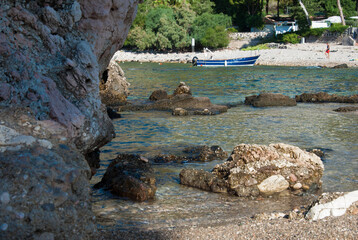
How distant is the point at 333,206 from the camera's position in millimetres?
5293

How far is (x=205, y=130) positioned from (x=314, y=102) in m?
8.68

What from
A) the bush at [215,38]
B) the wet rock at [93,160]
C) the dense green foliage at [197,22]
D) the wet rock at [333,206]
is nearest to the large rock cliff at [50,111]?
the wet rock at [93,160]

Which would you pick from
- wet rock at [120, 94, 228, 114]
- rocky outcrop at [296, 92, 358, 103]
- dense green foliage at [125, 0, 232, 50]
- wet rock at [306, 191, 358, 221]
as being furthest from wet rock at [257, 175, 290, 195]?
dense green foliage at [125, 0, 232, 50]

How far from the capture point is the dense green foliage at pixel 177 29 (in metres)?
65.3

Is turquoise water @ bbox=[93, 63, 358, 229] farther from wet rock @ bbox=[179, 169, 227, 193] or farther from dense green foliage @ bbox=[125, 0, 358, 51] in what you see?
dense green foliage @ bbox=[125, 0, 358, 51]

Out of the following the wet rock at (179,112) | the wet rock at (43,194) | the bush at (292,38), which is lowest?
the wet rock at (179,112)

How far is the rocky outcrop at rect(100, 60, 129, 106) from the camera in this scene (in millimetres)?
19263

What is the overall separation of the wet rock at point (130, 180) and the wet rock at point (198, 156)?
1455mm

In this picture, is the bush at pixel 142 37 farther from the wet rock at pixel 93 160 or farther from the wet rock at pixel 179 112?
the wet rock at pixel 93 160

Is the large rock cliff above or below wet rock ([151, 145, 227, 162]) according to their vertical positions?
above

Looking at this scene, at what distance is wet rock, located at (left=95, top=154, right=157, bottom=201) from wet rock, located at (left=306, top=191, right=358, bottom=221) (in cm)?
277

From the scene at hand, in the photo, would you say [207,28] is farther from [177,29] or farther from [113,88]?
[113,88]

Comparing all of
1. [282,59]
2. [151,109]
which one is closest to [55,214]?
[151,109]

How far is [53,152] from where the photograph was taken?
3.97m
